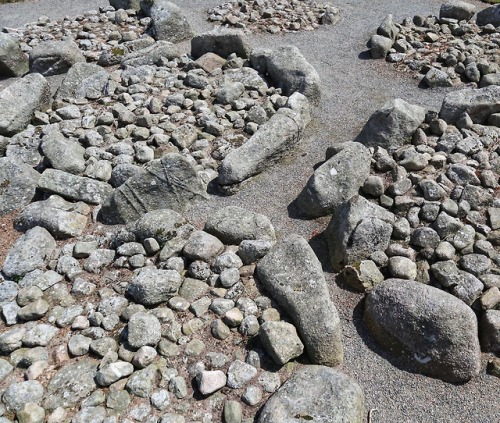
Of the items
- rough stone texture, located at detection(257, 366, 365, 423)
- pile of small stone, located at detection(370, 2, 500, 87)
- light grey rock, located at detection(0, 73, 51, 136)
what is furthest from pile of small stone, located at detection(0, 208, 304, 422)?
pile of small stone, located at detection(370, 2, 500, 87)

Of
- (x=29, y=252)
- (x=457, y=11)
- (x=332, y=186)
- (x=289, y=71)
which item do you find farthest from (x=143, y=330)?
(x=457, y=11)

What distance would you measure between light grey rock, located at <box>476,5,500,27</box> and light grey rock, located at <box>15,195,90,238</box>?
643 inches

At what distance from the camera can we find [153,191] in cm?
950

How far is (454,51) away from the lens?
1515 cm

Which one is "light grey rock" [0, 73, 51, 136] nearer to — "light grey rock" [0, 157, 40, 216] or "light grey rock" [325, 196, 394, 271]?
"light grey rock" [0, 157, 40, 216]

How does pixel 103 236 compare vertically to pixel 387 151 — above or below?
below

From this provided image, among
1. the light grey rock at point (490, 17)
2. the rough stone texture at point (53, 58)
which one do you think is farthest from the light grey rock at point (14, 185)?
the light grey rock at point (490, 17)

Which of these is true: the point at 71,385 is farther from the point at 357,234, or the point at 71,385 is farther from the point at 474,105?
the point at 474,105

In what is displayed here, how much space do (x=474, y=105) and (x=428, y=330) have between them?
275 inches

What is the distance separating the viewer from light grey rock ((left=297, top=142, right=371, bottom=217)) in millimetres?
9609

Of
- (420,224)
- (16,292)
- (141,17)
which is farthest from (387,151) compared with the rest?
(141,17)

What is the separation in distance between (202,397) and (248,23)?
15994 millimetres

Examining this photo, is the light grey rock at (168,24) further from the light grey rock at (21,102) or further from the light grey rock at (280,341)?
the light grey rock at (280,341)

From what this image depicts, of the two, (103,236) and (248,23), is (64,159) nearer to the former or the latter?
(103,236)
